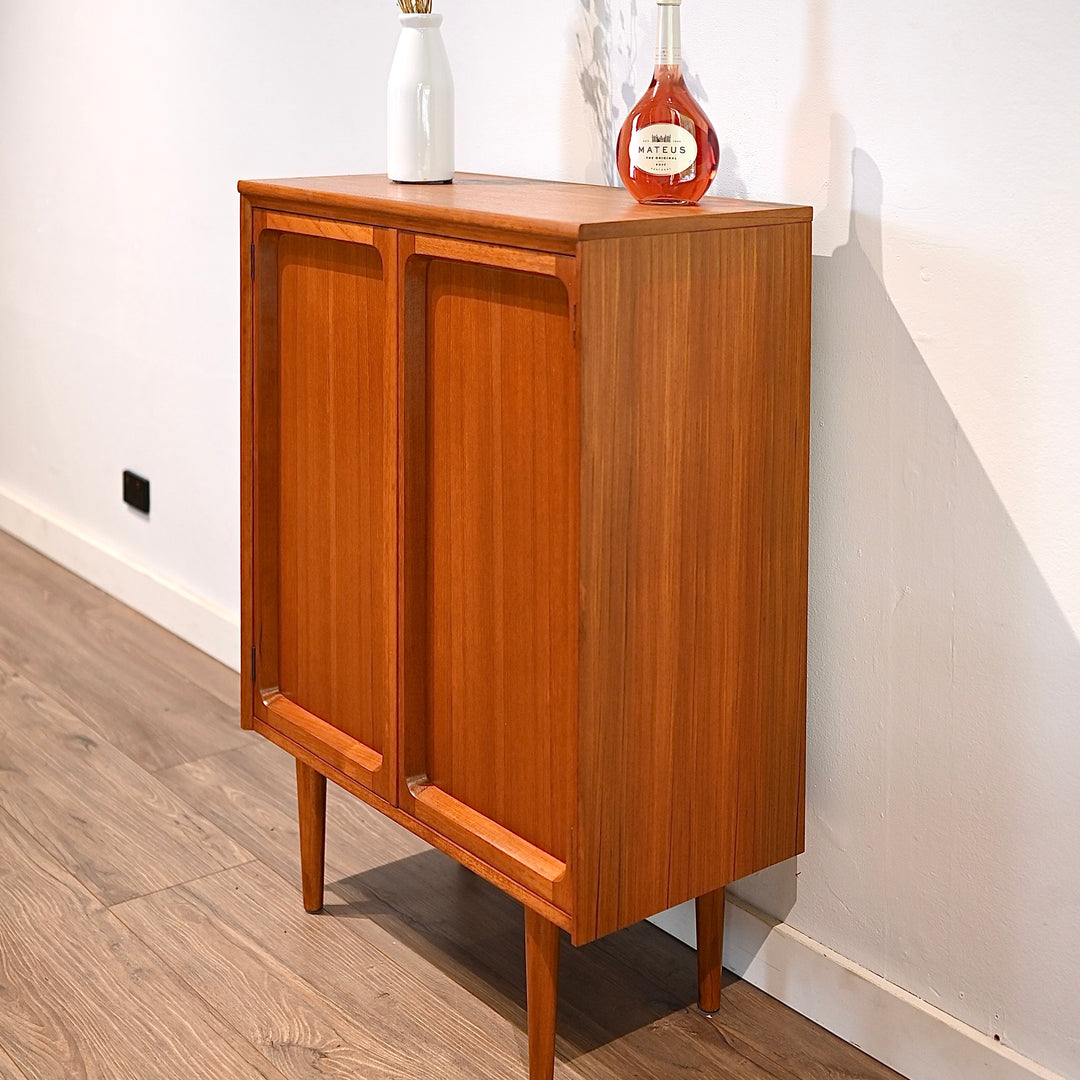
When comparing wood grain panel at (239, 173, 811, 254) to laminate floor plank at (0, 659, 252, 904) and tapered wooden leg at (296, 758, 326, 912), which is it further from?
laminate floor plank at (0, 659, 252, 904)

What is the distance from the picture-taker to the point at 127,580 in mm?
3326

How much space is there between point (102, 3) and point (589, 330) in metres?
2.21

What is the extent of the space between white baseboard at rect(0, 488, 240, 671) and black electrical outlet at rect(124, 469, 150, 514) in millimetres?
145

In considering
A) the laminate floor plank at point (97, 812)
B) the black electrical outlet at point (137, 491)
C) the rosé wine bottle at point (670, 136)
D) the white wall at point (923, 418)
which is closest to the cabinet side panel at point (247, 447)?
the laminate floor plank at point (97, 812)

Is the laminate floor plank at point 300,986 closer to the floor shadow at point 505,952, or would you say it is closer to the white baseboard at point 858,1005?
the floor shadow at point 505,952

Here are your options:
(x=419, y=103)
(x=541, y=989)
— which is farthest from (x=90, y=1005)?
Answer: (x=419, y=103)

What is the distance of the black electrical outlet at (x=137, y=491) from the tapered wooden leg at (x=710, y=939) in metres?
1.89

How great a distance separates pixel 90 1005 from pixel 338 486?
2.44 feet

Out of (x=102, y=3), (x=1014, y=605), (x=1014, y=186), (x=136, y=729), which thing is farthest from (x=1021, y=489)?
A: (x=102, y=3)

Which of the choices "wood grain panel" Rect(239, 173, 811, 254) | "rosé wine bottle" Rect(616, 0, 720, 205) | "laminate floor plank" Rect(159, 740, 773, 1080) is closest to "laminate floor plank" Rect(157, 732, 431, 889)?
"laminate floor plank" Rect(159, 740, 773, 1080)

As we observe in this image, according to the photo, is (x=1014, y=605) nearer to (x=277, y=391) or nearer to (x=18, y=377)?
(x=277, y=391)

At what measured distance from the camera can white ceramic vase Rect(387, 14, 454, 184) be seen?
5.74ft

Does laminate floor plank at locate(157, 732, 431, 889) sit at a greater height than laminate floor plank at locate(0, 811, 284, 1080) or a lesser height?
greater

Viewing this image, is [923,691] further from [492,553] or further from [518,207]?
[518,207]
